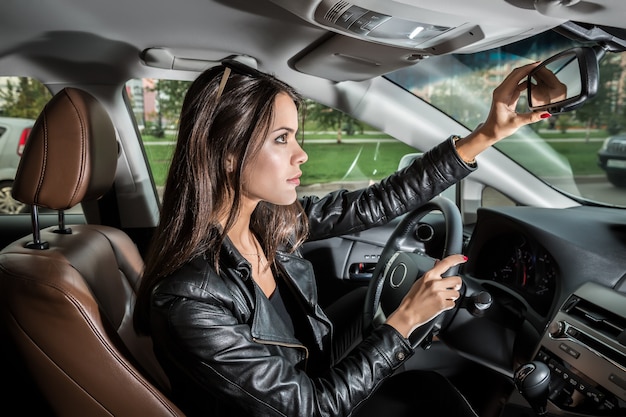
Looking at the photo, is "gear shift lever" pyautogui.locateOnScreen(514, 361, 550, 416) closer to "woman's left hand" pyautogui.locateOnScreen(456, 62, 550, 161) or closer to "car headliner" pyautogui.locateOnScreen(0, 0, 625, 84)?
"woman's left hand" pyautogui.locateOnScreen(456, 62, 550, 161)

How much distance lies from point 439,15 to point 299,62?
2.69 feet

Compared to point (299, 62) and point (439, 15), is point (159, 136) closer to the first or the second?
point (299, 62)

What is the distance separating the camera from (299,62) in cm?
216

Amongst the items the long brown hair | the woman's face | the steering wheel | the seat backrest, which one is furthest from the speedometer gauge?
the seat backrest

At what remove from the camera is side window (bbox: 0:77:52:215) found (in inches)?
95.3

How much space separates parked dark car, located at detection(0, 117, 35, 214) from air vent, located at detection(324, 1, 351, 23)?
6.36ft

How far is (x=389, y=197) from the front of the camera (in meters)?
1.73

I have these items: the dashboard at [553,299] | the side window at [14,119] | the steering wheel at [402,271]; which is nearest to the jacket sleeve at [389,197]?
the steering wheel at [402,271]

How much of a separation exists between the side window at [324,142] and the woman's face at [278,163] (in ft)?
3.32

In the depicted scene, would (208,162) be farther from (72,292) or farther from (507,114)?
(507,114)

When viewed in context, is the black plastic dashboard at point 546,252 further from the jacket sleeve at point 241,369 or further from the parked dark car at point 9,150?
the parked dark car at point 9,150

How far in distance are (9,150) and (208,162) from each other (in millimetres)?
2314

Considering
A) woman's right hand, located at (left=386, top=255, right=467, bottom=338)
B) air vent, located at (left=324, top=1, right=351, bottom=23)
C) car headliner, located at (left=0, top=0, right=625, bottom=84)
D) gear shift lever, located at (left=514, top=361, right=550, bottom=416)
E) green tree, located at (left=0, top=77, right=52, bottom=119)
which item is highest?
air vent, located at (left=324, top=1, right=351, bottom=23)

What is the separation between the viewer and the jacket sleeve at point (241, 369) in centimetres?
111
